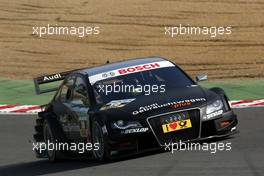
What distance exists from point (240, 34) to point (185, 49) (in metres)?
1.78

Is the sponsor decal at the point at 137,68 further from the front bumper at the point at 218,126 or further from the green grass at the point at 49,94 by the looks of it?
the green grass at the point at 49,94

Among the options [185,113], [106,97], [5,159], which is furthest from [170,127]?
[5,159]

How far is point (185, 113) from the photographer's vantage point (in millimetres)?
12602

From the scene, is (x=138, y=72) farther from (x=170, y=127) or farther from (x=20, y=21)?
(x=20, y=21)

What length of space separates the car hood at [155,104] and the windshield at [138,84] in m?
0.21

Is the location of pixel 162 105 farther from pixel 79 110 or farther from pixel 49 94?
pixel 49 94

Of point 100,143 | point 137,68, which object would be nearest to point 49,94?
point 137,68

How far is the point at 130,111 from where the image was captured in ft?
41.4

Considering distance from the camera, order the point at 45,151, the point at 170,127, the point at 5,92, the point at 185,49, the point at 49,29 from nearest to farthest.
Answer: the point at 170,127, the point at 45,151, the point at 5,92, the point at 185,49, the point at 49,29

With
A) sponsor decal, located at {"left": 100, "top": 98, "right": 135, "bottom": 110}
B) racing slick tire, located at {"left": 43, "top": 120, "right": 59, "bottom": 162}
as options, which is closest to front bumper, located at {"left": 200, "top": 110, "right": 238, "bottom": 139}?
sponsor decal, located at {"left": 100, "top": 98, "right": 135, "bottom": 110}

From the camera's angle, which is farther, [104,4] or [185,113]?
[104,4]

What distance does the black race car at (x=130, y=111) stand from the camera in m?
12.5

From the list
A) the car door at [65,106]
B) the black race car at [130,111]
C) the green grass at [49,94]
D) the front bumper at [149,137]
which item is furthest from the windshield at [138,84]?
the green grass at [49,94]

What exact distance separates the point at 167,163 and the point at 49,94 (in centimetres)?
1047
